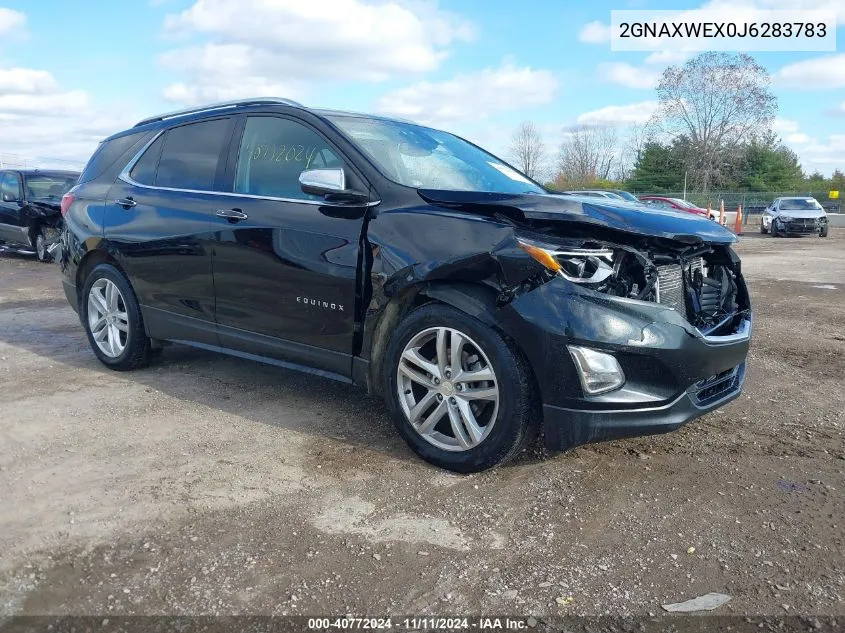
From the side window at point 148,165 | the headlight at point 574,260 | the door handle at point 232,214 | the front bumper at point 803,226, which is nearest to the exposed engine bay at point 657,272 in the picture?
the headlight at point 574,260

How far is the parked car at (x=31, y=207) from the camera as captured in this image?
1370 cm

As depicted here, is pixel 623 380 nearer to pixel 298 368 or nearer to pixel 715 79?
pixel 298 368

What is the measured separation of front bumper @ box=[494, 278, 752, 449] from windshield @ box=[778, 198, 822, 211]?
26845mm

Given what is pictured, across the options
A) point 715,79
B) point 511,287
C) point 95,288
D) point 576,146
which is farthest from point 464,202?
point 576,146

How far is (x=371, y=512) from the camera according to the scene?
316cm

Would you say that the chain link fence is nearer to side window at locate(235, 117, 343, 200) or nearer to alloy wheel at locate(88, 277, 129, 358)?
alloy wheel at locate(88, 277, 129, 358)

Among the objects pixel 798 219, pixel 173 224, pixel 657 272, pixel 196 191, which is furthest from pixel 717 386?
pixel 798 219

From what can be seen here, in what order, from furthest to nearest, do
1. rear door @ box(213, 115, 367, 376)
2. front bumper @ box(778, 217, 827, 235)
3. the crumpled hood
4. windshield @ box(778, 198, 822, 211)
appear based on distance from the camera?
windshield @ box(778, 198, 822, 211), front bumper @ box(778, 217, 827, 235), rear door @ box(213, 115, 367, 376), the crumpled hood

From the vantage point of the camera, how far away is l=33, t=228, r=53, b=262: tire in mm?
13684

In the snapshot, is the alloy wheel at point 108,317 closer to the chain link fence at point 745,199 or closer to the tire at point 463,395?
the tire at point 463,395

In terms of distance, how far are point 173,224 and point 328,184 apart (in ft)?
5.05

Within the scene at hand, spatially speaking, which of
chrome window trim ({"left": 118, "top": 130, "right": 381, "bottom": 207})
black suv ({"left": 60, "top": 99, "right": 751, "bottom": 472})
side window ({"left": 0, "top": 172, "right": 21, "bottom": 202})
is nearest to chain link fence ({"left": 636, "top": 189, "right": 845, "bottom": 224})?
side window ({"left": 0, "top": 172, "right": 21, "bottom": 202})

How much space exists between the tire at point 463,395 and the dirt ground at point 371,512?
0.15 metres

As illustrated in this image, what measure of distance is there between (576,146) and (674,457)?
62.5m
